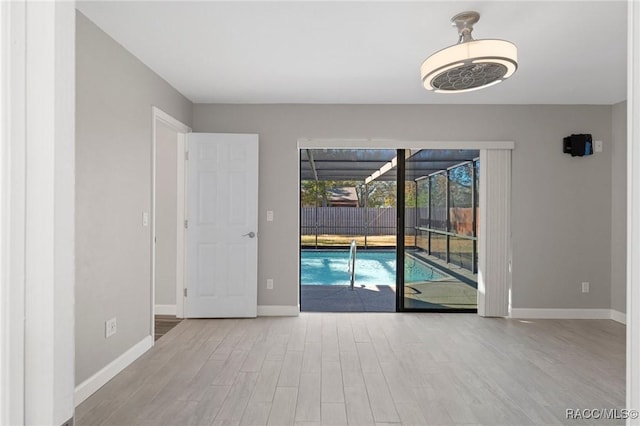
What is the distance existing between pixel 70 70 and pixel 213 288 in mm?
4084

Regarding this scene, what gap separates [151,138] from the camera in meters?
3.55

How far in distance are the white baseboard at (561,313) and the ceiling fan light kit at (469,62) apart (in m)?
3.03

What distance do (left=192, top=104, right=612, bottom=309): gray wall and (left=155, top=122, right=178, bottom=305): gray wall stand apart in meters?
0.50

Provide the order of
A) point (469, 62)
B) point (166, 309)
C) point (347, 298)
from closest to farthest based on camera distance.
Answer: point (469, 62)
point (166, 309)
point (347, 298)

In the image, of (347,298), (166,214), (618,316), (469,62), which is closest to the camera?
(469,62)

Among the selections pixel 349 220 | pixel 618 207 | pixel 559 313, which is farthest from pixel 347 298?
pixel 349 220

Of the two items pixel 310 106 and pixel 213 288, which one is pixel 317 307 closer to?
pixel 213 288

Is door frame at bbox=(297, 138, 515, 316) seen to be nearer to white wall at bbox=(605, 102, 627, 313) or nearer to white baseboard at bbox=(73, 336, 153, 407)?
white wall at bbox=(605, 102, 627, 313)

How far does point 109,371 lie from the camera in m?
2.87

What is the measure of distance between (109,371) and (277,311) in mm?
2020

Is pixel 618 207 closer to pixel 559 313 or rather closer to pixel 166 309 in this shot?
pixel 559 313

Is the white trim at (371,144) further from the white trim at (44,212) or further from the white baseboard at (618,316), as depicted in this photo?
the white trim at (44,212)

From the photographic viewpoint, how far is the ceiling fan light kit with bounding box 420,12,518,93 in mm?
2295
